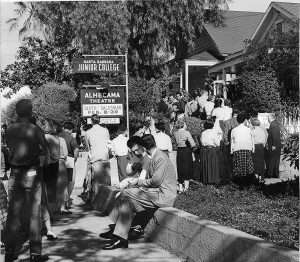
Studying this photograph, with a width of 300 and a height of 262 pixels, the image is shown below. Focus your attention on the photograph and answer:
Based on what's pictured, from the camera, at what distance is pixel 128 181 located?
23.6 ft

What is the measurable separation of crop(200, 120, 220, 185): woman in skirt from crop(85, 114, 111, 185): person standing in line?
1982 mm

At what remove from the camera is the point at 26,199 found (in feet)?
19.7

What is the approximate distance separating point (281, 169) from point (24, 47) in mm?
23585

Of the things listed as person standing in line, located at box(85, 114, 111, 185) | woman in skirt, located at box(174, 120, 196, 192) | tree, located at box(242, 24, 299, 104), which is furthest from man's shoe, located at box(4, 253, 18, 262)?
woman in skirt, located at box(174, 120, 196, 192)

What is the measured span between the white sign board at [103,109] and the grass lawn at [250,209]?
6.49 meters

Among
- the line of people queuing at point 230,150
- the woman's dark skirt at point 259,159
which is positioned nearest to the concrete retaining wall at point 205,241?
the line of people queuing at point 230,150

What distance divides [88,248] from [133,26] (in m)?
21.6

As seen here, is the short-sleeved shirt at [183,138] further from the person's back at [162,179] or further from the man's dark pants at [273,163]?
the person's back at [162,179]

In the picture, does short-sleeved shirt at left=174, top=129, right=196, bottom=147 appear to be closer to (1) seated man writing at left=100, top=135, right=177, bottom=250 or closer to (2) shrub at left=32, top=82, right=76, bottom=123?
(1) seated man writing at left=100, top=135, right=177, bottom=250

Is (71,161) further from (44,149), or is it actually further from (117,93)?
(117,93)

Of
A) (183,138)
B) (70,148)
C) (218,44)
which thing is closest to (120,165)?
(183,138)

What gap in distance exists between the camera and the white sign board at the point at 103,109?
46.2ft

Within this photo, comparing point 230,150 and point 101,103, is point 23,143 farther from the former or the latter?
point 101,103

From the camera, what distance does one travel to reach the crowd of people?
233 inches
